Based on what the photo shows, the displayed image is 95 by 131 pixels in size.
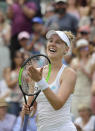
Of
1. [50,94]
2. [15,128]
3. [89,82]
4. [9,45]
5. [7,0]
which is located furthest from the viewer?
[7,0]

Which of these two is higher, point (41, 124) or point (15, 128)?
point (41, 124)

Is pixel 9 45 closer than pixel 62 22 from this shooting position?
No

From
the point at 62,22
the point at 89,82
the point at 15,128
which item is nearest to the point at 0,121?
the point at 15,128

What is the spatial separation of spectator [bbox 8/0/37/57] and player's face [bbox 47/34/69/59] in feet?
18.2

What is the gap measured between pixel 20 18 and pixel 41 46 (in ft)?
3.13

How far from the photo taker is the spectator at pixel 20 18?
10.0 meters

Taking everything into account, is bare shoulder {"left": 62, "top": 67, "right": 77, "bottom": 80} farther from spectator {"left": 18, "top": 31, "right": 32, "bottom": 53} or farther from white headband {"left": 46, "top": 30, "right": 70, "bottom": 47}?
spectator {"left": 18, "top": 31, "right": 32, "bottom": 53}

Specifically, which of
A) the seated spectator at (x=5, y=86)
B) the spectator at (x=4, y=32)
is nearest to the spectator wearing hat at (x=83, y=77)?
the seated spectator at (x=5, y=86)

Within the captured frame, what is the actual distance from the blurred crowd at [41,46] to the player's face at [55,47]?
2.52m

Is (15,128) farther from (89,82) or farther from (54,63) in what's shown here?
(54,63)

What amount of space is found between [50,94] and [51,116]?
1.55 ft

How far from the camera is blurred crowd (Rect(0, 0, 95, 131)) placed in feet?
25.1

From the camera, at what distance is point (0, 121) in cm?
750

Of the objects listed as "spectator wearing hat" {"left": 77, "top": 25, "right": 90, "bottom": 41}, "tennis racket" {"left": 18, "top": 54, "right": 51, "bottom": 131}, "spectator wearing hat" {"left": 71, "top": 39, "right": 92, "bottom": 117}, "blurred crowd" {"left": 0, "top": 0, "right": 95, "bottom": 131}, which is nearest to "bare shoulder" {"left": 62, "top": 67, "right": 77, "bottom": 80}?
"tennis racket" {"left": 18, "top": 54, "right": 51, "bottom": 131}
